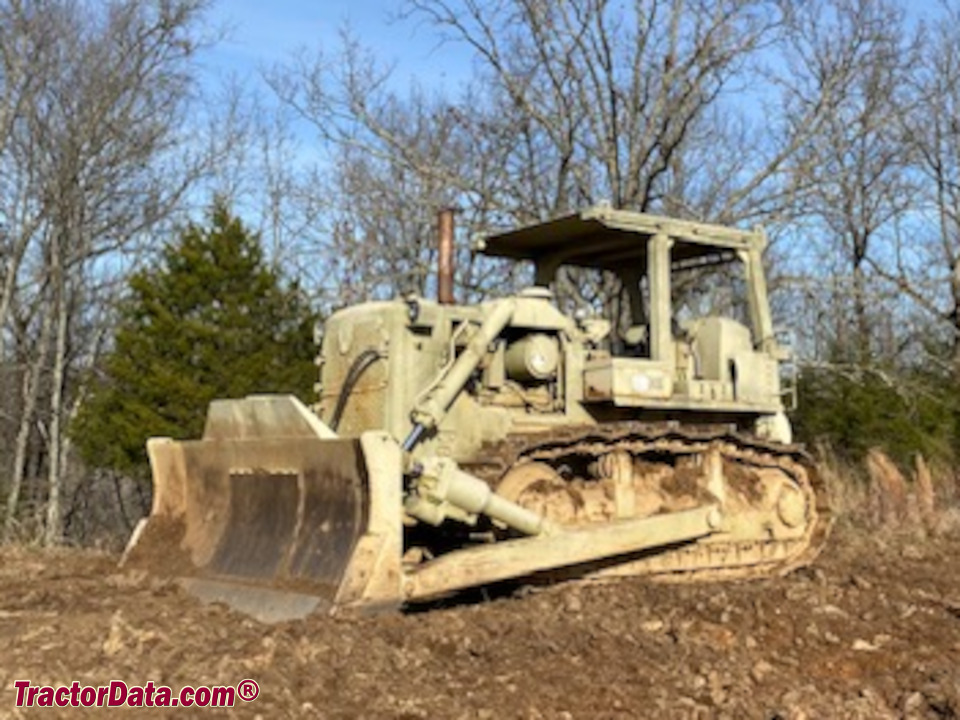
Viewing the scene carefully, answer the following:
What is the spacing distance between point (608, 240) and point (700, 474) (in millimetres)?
1886

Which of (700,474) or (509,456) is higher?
(509,456)

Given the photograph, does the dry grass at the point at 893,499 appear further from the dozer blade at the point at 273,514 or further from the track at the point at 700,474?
the dozer blade at the point at 273,514

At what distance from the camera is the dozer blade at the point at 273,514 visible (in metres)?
6.25

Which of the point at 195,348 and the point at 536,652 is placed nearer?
the point at 536,652

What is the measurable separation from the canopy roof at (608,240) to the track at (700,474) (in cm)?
137

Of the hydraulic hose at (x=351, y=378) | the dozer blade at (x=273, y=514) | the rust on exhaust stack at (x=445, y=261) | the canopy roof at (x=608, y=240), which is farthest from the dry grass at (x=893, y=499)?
the dozer blade at (x=273, y=514)

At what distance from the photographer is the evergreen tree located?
14.8m

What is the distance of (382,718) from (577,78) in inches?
525

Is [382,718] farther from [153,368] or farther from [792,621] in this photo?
[153,368]

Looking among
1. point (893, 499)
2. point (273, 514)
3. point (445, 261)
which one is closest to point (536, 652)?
point (273, 514)

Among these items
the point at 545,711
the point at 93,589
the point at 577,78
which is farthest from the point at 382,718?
the point at 577,78

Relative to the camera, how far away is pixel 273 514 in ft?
23.6

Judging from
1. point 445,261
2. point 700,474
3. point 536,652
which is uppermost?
point 445,261

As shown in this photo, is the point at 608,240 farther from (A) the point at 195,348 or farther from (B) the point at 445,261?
(A) the point at 195,348
